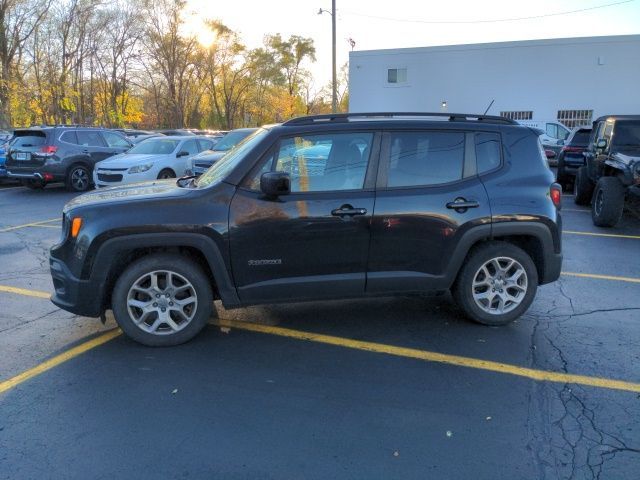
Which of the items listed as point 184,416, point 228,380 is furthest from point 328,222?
point 184,416

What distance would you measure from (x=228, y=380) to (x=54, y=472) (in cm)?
125

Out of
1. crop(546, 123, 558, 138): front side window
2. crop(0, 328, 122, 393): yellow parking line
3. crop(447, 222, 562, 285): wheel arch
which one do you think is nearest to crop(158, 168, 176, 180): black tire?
crop(0, 328, 122, 393): yellow parking line

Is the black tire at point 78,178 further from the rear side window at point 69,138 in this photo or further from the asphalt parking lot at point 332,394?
the asphalt parking lot at point 332,394

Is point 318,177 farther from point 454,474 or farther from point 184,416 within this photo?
point 454,474

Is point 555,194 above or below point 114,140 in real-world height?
below

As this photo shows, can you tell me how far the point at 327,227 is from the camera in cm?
427

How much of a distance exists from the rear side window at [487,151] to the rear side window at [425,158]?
160 millimetres

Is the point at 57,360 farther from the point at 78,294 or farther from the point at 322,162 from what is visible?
the point at 322,162

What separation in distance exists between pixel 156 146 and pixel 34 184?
12.7ft

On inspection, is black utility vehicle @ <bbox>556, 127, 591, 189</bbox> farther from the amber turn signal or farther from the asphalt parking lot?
the amber turn signal

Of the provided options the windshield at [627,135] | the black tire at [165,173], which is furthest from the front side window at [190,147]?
the windshield at [627,135]

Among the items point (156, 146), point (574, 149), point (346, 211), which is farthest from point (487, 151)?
point (156, 146)

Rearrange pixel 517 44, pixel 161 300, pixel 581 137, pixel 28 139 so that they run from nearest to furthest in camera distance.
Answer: pixel 161 300, pixel 581 137, pixel 28 139, pixel 517 44

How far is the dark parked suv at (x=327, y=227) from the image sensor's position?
13.5ft
